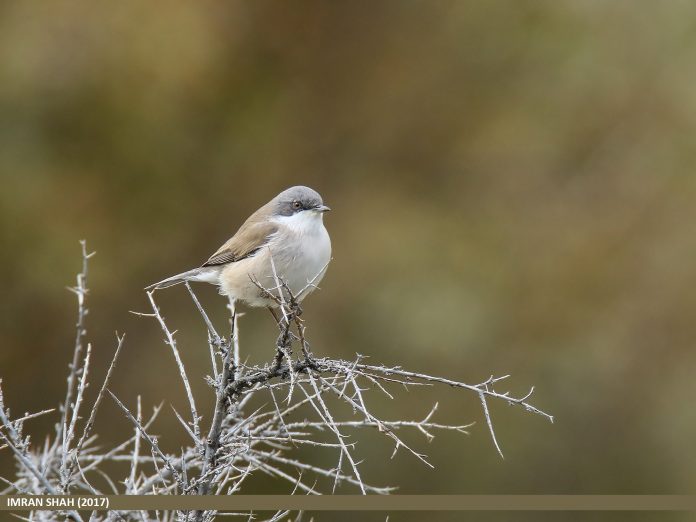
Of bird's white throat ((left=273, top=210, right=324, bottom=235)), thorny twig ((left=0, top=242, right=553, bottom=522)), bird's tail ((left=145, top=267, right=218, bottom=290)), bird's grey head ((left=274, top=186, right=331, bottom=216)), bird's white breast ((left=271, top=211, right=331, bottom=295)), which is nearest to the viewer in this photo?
thorny twig ((left=0, top=242, right=553, bottom=522))

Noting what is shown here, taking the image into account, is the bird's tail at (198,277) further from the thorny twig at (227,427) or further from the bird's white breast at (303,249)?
the thorny twig at (227,427)

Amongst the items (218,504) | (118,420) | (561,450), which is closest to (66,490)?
(218,504)

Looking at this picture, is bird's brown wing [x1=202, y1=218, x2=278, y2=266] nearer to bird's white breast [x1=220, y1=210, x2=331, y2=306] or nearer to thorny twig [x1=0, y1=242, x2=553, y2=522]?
bird's white breast [x1=220, y1=210, x2=331, y2=306]

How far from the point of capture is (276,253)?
455 cm

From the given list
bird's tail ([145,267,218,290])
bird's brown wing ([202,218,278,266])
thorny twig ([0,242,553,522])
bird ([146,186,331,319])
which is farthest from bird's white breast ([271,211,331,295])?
thorny twig ([0,242,553,522])

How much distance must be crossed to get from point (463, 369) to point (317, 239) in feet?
15.3

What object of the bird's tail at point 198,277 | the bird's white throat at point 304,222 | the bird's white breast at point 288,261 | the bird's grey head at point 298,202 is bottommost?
the bird's tail at point 198,277

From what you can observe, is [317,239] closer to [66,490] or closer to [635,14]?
[66,490]

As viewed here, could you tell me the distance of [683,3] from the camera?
954cm

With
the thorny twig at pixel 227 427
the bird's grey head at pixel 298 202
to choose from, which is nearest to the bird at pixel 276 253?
the bird's grey head at pixel 298 202

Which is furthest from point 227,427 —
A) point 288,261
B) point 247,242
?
point 247,242

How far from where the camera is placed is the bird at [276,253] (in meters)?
4.44

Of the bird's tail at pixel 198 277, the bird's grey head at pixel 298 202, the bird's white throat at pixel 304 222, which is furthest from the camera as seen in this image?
the bird's tail at pixel 198 277

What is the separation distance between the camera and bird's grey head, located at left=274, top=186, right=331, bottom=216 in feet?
15.6
